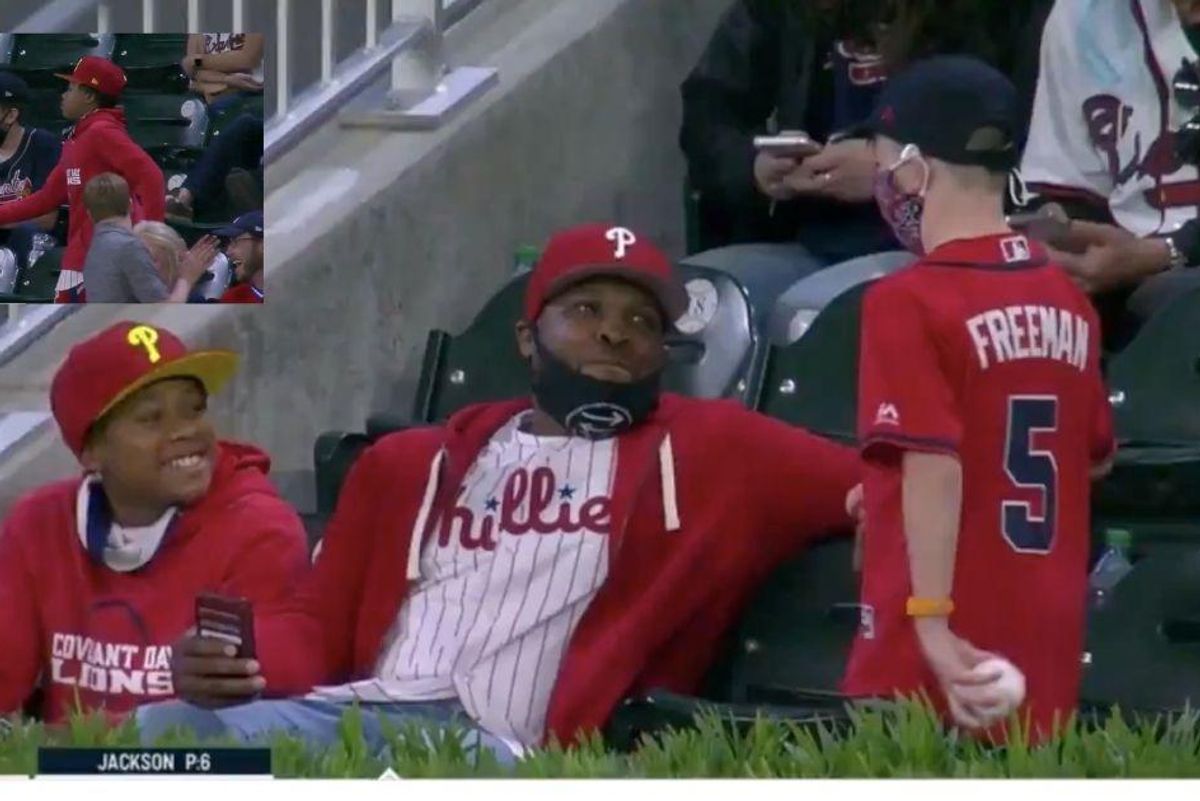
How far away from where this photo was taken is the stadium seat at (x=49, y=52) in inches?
185

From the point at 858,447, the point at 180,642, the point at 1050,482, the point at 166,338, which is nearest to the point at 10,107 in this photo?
the point at 166,338

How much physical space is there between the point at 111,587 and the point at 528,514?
2.18 feet

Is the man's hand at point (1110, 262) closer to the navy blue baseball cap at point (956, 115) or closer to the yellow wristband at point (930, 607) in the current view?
the navy blue baseball cap at point (956, 115)

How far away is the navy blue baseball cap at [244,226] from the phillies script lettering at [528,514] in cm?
68

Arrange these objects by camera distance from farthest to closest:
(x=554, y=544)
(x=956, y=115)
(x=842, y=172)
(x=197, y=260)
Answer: (x=197, y=260) → (x=842, y=172) → (x=554, y=544) → (x=956, y=115)

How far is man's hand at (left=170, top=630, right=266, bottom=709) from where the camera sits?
168 inches

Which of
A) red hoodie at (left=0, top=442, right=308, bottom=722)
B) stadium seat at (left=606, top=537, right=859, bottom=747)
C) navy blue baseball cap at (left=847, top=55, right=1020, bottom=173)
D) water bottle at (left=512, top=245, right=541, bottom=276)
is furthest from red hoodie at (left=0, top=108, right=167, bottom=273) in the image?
navy blue baseball cap at (left=847, top=55, right=1020, bottom=173)

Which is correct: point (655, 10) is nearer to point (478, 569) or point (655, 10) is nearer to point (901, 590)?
point (478, 569)

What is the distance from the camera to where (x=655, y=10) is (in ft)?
16.4

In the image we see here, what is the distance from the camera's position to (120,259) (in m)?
4.73

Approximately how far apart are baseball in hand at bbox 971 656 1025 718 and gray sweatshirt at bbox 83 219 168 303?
5.16 ft

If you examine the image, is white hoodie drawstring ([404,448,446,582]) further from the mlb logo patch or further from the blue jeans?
the mlb logo patch

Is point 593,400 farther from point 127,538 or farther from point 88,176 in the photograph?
point 88,176

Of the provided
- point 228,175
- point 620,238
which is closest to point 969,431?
point 620,238
